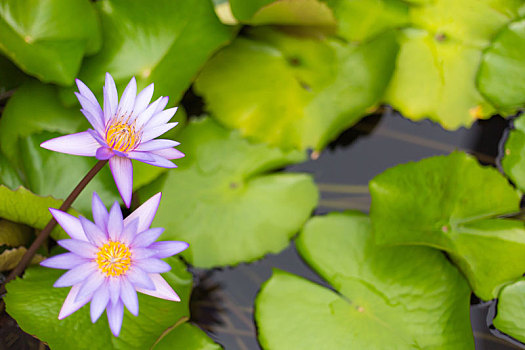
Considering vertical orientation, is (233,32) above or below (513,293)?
above

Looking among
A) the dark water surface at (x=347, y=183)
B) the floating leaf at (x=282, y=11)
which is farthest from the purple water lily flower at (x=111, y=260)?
the floating leaf at (x=282, y=11)

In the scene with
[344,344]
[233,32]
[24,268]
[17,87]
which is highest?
[233,32]

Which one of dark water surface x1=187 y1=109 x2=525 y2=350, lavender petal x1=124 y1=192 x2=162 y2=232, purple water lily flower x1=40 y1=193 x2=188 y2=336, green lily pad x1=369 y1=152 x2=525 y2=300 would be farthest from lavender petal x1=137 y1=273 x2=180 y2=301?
green lily pad x1=369 y1=152 x2=525 y2=300

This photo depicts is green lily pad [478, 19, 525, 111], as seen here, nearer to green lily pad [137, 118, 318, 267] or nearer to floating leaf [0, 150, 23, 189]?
green lily pad [137, 118, 318, 267]

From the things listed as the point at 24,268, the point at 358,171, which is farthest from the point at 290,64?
the point at 24,268

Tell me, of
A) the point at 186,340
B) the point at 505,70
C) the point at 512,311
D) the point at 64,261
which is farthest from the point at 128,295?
the point at 505,70

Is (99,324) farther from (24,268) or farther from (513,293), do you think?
(513,293)
